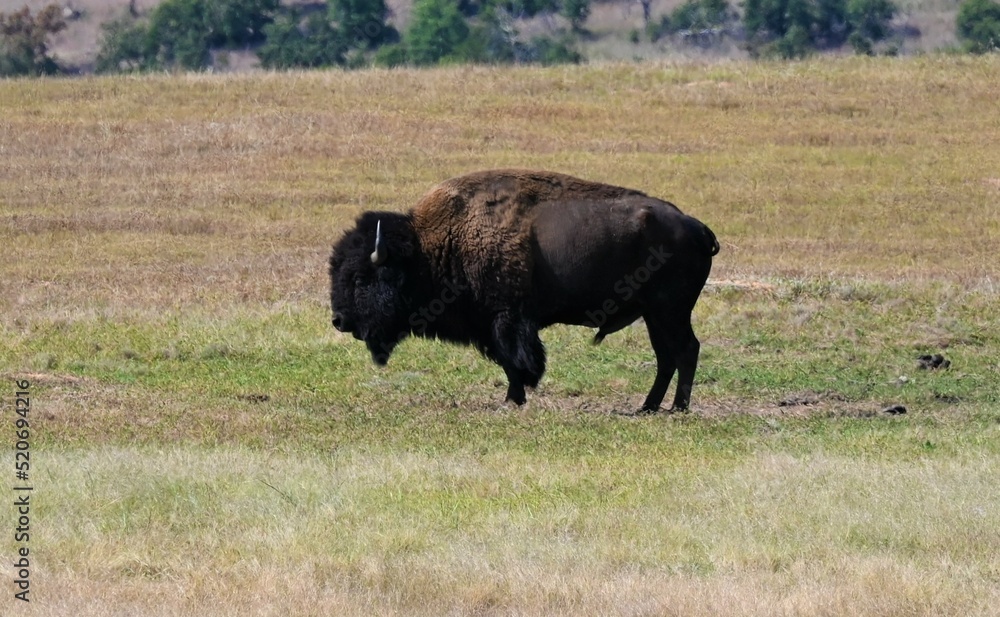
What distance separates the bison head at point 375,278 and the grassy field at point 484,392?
600 millimetres

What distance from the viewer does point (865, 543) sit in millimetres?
8258

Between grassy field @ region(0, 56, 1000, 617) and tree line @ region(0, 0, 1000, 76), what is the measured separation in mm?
51981

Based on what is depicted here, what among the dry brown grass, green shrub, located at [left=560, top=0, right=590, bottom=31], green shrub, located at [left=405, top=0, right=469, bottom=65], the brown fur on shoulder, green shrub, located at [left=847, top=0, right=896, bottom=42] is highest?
the brown fur on shoulder

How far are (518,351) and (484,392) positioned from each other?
3.73ft

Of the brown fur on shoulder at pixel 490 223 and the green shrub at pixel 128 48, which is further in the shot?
the green shrub at pixel 128 48

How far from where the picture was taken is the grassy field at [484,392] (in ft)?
25.0

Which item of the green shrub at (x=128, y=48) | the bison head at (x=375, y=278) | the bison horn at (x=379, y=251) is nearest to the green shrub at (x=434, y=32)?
the green shrub at (x=128, y=48)

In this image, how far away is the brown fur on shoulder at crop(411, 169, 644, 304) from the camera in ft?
42.6

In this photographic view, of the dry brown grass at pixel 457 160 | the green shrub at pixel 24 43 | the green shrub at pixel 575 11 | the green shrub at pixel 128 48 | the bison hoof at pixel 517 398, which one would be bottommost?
the green shrub at pixel 575 11

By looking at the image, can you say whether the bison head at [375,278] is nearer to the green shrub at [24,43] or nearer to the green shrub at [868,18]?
the green shrub at [24,43]

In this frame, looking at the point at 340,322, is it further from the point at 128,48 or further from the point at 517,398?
the point at 128,48

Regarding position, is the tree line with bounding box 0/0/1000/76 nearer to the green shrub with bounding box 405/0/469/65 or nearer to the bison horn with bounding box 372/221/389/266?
the green shrub with bounding box 405/0/469/65

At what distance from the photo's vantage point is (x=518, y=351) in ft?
42.2

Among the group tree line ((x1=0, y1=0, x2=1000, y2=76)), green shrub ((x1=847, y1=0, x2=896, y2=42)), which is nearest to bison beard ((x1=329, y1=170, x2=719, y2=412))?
tree line ((x1=0, y1=0, x2=1000, y2=76))
